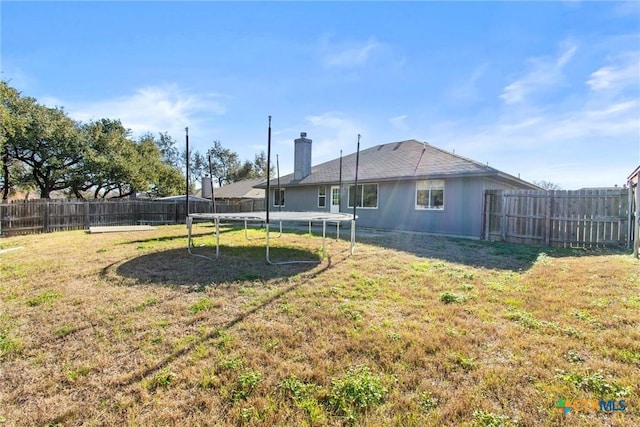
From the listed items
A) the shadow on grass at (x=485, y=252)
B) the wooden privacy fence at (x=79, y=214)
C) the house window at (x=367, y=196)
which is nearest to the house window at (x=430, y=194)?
the house window at (x=367, y=196)

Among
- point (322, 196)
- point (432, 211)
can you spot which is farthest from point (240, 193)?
point (432, 211)

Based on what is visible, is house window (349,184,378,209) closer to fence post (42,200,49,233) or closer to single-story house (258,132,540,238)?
single-story house (258,132,540,238)

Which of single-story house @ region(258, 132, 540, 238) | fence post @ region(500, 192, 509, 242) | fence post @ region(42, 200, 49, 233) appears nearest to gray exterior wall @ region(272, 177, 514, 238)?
single-story house @ region(258, 132, 540, 238)

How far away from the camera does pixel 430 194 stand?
1136 centimetres

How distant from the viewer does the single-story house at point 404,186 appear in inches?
407

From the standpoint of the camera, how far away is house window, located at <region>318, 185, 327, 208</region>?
15.1 m

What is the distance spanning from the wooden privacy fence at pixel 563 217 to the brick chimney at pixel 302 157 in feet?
30.8

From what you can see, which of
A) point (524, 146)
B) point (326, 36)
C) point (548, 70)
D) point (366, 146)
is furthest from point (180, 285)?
point (524, 146)

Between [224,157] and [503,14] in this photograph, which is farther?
[224,157]

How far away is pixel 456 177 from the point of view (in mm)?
10367

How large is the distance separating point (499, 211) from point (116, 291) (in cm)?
1002

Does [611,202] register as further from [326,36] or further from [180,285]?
[180,285]

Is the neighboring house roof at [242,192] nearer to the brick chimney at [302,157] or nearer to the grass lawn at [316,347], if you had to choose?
the brick chimney at [302,157]

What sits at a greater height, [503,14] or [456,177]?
[503,14]
